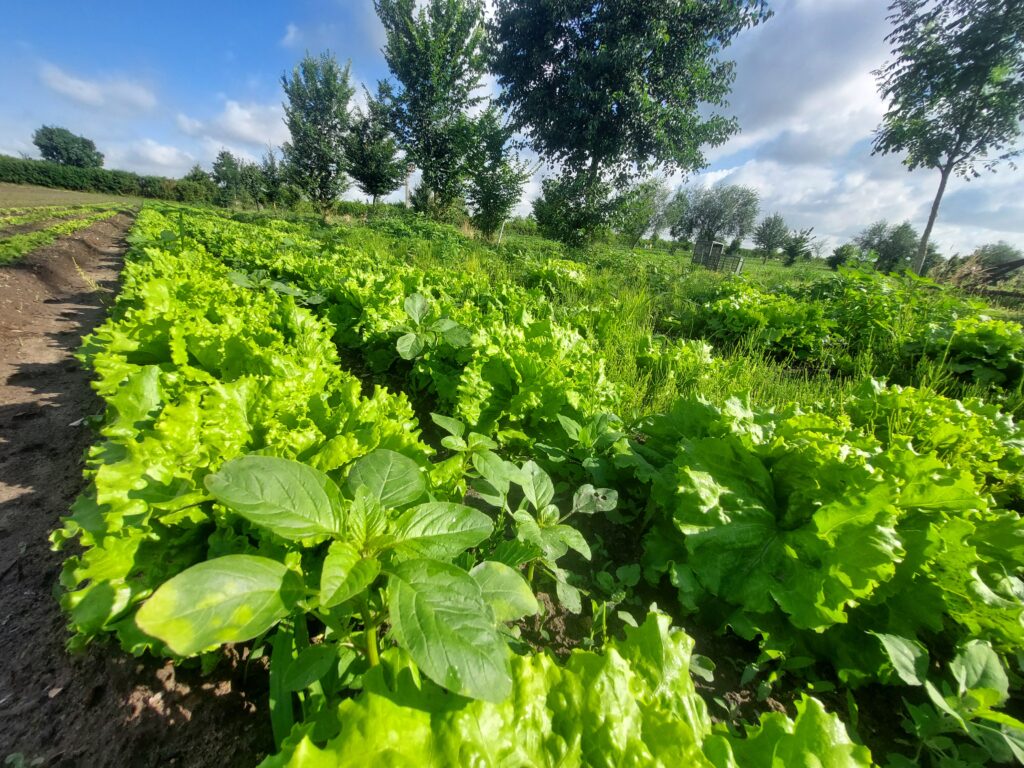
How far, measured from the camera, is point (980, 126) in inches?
570

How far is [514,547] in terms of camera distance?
1.19m

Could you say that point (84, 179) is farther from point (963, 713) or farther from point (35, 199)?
point (963, 713)

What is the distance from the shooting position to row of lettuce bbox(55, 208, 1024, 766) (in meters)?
0.68

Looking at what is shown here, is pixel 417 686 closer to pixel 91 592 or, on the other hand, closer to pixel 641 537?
pixel 91 592

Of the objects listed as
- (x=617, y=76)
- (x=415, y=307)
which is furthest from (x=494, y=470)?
(x=617, y=76)

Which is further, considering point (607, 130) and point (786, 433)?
point (607, 130)

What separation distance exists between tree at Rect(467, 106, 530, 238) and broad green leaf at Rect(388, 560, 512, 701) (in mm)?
20735

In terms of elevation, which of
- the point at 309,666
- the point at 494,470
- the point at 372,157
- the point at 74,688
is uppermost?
the point at 372,157

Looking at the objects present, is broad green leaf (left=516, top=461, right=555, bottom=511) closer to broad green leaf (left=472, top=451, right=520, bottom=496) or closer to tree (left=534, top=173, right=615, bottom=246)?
broad green leaf (left=472, top=451, right=520, bottom=496)

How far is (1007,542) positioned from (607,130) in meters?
17.6

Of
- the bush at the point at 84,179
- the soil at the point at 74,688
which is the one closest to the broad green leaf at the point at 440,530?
the soil at the point at 74,688

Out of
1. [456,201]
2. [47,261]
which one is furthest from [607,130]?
[47,261]

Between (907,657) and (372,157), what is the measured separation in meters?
29.8

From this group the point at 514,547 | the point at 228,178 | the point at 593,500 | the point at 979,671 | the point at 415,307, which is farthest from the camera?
the point at 228,178
